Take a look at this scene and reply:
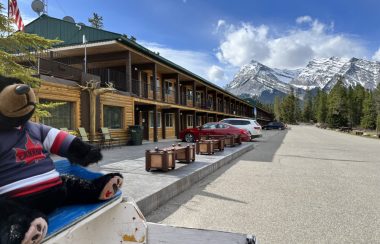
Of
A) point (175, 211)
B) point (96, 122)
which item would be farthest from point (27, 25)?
point (175, 211)

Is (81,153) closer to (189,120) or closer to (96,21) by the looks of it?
(189,120)

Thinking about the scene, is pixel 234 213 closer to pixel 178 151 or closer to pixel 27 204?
pixel 27 204

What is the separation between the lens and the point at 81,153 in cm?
289

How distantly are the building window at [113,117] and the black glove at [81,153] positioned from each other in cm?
1512

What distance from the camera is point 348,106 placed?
8888 centimetres

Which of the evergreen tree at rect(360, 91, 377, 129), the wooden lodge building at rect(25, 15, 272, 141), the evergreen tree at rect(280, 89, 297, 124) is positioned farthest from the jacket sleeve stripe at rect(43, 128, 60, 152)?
the evergreen tree at rect(280, 89, 297, 124)

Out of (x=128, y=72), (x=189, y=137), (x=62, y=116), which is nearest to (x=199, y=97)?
(x=189, y=137)

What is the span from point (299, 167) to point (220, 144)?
4364 mm

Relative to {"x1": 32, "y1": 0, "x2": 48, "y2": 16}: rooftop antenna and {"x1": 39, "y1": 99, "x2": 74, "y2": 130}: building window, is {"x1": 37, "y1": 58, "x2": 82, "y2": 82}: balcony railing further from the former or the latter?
{"x1": 32, "y1": 0, "x2": 48, "y2": 16}: rooftop antenna

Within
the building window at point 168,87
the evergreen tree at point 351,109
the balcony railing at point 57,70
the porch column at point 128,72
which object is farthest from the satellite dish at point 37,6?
the evergreen tree at point 351,109

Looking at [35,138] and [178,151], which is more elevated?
[35,138]

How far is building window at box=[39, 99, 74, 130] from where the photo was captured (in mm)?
14086

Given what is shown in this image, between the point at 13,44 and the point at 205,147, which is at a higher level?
the point at 13,44

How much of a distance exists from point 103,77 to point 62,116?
7243mm
